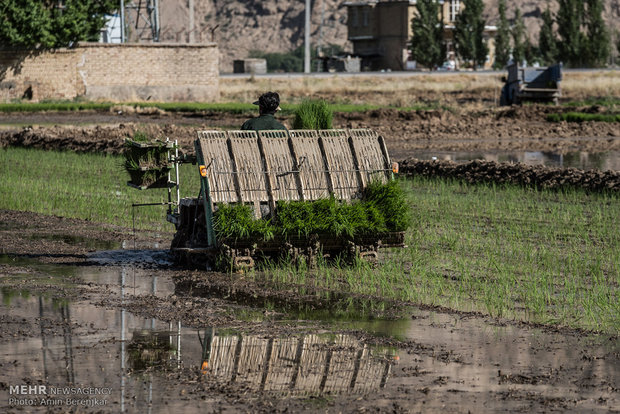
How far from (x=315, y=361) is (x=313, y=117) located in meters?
9.71

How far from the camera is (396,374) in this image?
845 cm

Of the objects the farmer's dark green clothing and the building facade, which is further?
the building facade

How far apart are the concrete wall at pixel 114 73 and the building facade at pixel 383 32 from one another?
40.5 meters

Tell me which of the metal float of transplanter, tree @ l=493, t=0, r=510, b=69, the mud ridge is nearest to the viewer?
the metal float of transplanter

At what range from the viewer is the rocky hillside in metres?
139

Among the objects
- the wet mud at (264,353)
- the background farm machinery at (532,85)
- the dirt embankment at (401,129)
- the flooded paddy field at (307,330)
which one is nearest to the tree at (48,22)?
the dirt embankment at (401,129)

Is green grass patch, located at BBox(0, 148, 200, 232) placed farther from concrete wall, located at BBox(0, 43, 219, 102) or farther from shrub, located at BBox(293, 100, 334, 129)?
concrete wall, located at BBox(0, 43, 219, 102)

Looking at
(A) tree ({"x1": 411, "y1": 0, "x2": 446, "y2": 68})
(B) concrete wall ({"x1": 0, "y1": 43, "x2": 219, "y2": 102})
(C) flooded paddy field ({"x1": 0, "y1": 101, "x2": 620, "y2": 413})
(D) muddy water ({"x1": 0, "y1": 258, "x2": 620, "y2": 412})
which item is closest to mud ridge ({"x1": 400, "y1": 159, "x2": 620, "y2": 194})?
(C) flooded paddy field ({"x1": 0, "y1": 101, "x2": 620, "y2": 413})

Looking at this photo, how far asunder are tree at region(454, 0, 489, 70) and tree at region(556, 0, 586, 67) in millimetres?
6941

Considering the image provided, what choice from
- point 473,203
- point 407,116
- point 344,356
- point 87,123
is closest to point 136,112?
point 87,123

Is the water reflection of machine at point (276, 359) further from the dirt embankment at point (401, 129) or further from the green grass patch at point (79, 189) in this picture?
the dirt embankment at point (401, 129)

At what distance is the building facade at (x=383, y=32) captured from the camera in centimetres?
9950

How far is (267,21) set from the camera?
144750mm

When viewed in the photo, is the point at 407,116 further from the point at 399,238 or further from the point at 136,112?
the point at 399,238
